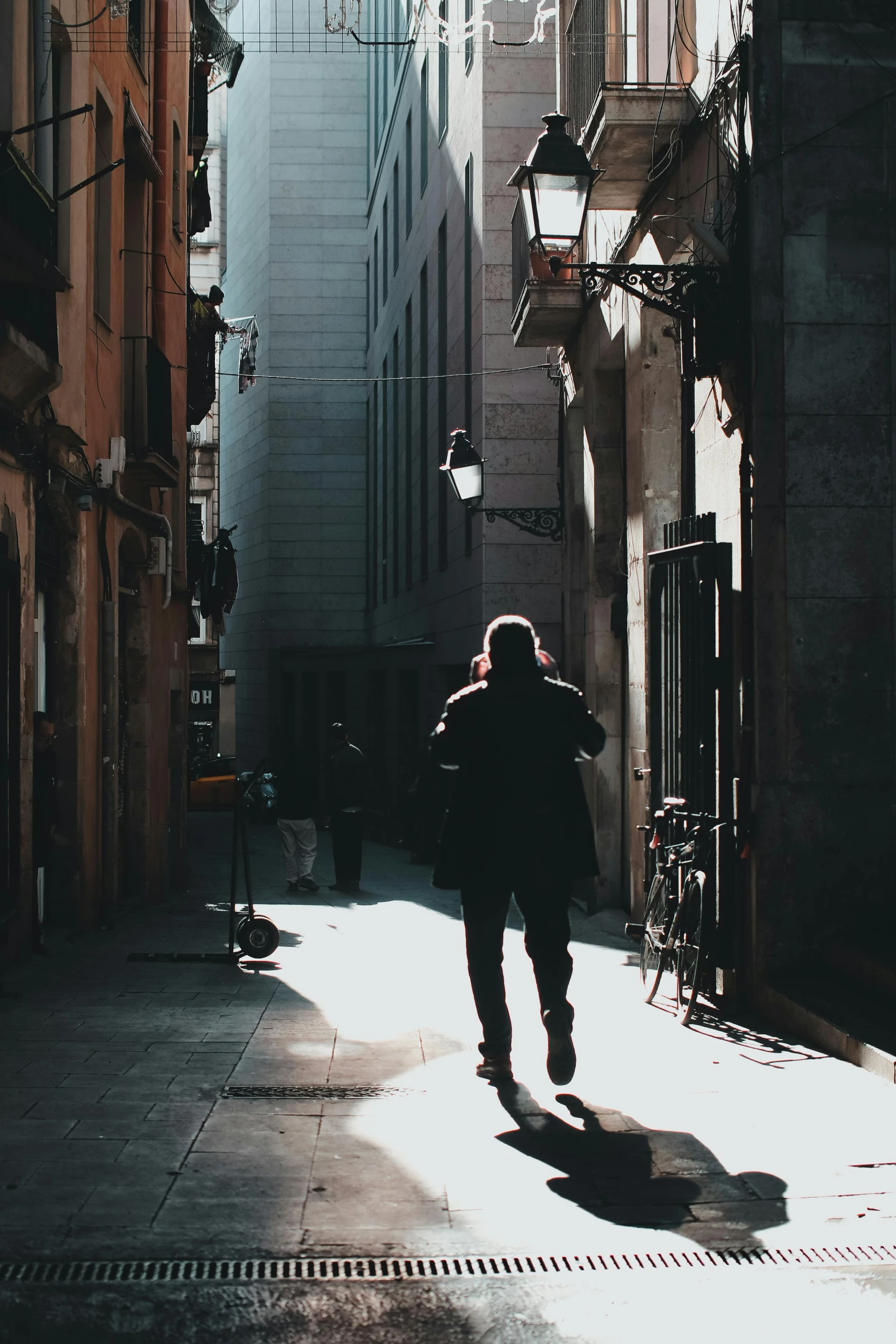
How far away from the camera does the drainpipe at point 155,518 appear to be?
13148 millimetres

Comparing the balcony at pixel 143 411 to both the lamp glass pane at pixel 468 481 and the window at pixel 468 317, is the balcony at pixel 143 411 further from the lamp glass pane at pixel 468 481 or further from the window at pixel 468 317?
the window at pixel 468 317

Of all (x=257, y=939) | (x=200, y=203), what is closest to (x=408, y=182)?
(x=200, y=203)

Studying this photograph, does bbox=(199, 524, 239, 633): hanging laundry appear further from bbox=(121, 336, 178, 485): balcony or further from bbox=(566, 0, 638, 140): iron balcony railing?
bbox=(566, 0, 638, 140): iron balcony railing

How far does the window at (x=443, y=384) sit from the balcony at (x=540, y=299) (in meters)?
9.02

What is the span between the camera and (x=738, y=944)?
25.8 feet

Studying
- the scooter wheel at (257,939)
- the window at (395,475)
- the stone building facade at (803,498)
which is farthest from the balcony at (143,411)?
the window at (395,475)

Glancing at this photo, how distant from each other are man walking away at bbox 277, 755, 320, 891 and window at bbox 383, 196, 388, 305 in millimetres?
20595

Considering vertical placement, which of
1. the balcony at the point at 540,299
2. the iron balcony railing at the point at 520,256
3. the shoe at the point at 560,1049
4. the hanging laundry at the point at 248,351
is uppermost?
the hanging laundry at the point at 248,351

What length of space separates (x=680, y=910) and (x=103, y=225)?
30.4 ft

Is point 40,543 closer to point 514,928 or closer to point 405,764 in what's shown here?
point 514,928

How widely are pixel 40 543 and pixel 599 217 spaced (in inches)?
236

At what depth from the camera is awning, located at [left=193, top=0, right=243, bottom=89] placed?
20.5 meters

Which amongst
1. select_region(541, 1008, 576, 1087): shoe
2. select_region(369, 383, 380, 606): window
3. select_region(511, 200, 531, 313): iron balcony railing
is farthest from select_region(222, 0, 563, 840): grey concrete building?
select_region(541, 1008, 576, 1087): shoe

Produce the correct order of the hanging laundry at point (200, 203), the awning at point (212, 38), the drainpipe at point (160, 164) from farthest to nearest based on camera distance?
1. the hanging laundry at point (200, 203)
2. the awning at point (212, 38)
3. the drainpipe at point (160, 164)
